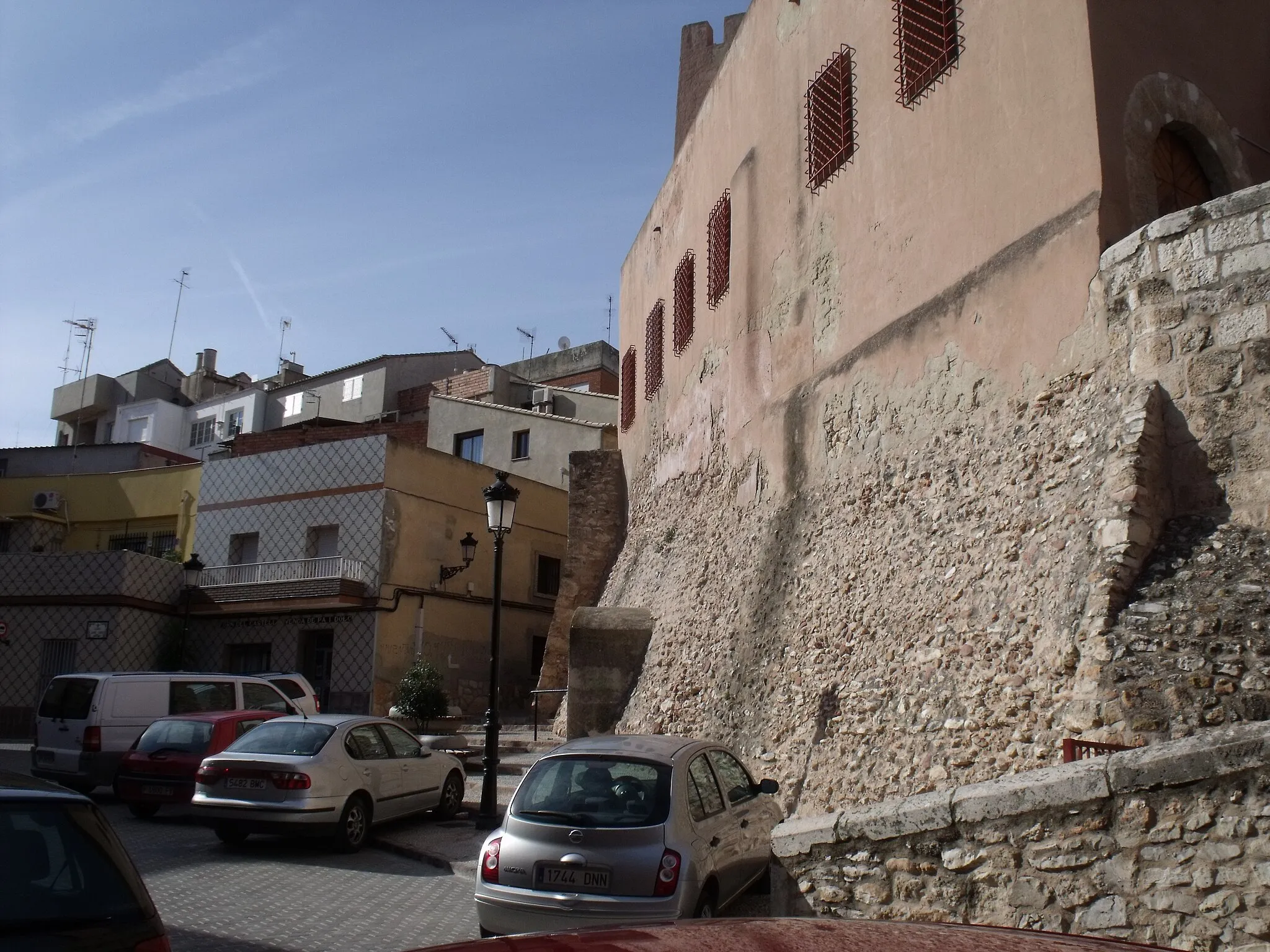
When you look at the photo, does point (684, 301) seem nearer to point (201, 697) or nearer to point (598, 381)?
point (201, 697)

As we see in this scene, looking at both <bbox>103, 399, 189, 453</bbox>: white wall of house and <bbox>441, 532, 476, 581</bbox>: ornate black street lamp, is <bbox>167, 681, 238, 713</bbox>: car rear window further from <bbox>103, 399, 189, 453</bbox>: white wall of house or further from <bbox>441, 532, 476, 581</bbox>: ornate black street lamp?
<bbox>103, 399, 189, 453</bbox>: white wall of house

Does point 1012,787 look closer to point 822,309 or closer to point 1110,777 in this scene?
point 1110,777

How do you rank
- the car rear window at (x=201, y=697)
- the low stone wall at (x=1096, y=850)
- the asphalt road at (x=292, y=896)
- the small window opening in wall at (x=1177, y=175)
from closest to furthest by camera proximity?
the low stone wall at (x=1096, y=850)
the asphalt road at (x=292, y=896)
the small window opening in wall at (x=1177, y=175)
the car rear window at (x=201, y=697)

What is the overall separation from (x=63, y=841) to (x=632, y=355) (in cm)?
1922

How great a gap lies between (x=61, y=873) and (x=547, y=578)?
24.1m

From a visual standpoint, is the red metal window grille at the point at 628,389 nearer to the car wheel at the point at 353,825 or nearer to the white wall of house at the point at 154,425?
the car wheel at the point at 353,825

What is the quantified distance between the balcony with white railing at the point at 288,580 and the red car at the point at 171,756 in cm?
1062

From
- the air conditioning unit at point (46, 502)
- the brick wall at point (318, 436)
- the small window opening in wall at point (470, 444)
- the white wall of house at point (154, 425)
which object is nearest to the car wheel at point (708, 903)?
the brick wall at point (318, 436)

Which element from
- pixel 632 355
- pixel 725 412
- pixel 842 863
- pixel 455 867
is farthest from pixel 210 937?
pixel 632 355

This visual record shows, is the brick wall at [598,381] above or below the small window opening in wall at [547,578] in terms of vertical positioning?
above

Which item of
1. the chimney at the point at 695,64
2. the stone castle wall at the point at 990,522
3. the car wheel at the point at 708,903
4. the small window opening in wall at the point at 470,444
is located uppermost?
the chimney at the point at 695,64

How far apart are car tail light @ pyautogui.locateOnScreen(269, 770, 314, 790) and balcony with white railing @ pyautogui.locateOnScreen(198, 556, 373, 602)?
527 inches

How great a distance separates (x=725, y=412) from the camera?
15.7 m

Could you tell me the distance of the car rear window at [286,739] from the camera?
10281mm
